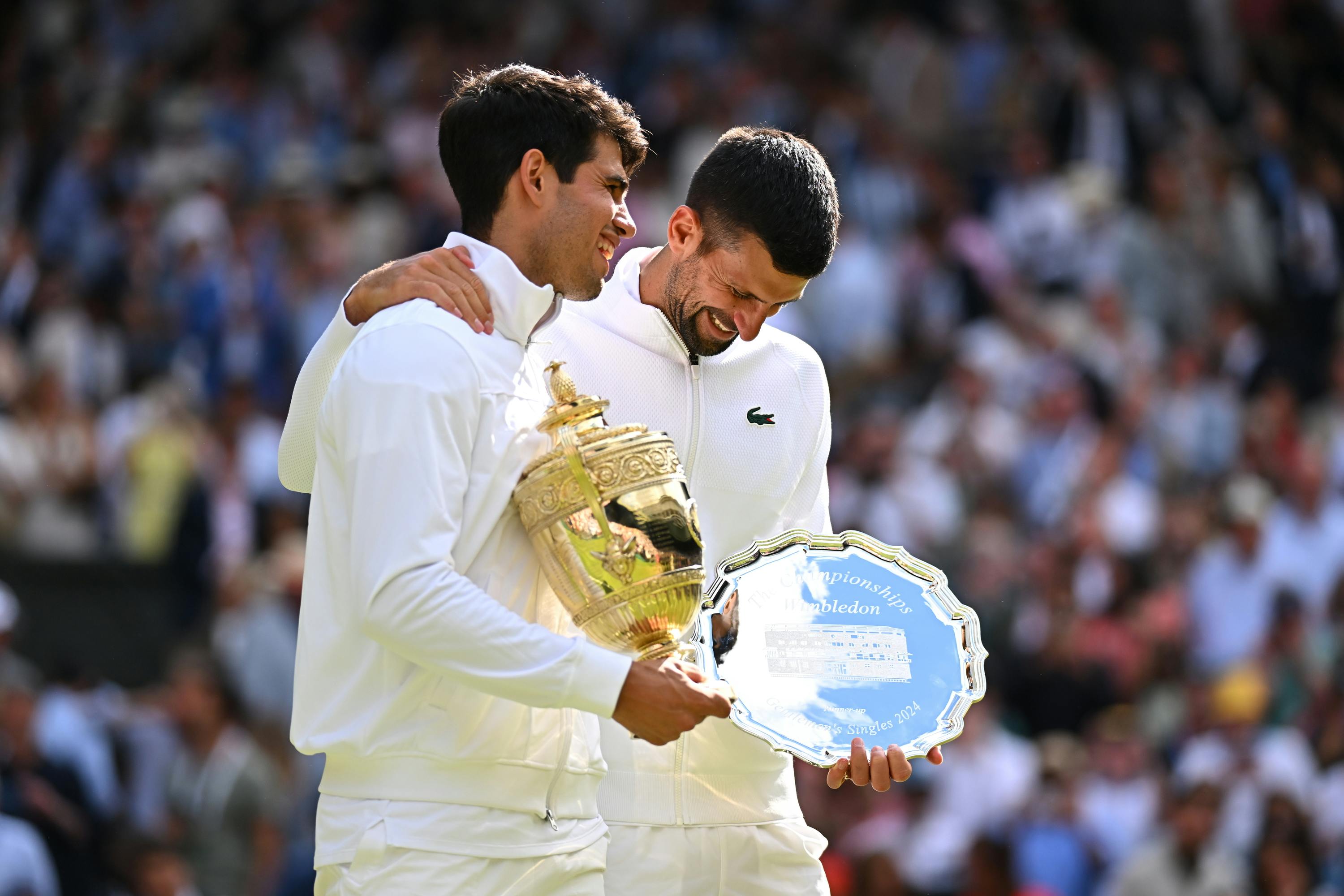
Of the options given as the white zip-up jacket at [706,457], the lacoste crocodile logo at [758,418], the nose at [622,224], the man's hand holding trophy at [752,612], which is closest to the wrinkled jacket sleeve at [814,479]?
the white zip-up jacket at [706,457]

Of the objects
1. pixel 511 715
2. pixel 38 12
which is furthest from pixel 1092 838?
pixel 38 12

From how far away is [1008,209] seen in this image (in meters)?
12.1

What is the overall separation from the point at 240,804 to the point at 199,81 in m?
6.86

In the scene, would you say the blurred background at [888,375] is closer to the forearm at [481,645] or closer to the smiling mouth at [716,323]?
the smiling mouth at [716,323]

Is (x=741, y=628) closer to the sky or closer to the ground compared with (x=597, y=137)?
closer to the ground

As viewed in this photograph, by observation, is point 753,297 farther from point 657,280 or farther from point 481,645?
point 481,645

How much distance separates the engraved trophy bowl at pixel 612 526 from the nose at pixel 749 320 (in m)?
0.63

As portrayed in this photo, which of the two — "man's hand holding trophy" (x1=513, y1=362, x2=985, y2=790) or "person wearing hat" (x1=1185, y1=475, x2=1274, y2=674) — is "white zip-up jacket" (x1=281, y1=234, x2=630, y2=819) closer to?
A: "man's hand holding trophy" (x1=513, y1=362, x2=985, y2=790)

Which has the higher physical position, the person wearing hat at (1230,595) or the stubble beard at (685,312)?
the stubble beard at (685,312)

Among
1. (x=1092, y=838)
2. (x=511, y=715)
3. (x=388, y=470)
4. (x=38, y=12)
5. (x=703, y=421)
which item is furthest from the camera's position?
(x=38, y=12)

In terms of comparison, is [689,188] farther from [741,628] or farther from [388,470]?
[388,470]

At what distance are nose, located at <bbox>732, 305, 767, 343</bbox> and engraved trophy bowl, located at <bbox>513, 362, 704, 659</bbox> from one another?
63 centimetres

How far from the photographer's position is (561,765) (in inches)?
132

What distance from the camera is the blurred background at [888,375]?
839cm
